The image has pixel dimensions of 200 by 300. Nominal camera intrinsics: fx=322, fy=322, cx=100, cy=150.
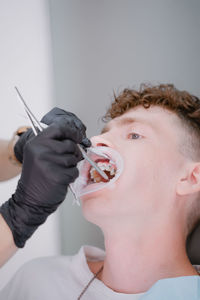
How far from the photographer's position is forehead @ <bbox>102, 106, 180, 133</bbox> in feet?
4.14

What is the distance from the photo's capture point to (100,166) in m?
1.20

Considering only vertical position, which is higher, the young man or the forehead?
the forehead

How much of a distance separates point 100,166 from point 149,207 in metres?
0.23

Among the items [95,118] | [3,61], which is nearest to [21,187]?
[95,118]

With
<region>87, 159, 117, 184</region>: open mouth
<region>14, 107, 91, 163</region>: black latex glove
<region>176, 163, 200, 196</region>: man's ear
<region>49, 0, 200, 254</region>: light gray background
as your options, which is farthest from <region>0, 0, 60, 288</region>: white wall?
<region>176, 163, 200, 196</region>: man's ear

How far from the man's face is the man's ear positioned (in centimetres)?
2

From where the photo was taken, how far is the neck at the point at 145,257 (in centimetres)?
119

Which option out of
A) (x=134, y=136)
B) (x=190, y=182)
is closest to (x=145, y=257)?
(x=190, y=182)

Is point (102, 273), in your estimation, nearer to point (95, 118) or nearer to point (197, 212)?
point (197, 212)

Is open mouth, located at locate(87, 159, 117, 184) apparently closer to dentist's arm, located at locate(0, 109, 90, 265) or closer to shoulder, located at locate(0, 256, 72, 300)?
dentist's arm, located at locate(0, 109, 90, 265)

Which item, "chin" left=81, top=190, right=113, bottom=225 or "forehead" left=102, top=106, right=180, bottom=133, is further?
"forehead" left=102, top=106, right=180, bottom=133

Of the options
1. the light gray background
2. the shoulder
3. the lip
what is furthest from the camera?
the light gray background

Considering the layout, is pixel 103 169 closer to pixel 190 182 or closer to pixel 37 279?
pixel 190 182

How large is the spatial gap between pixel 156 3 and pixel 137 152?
894 millimetres
